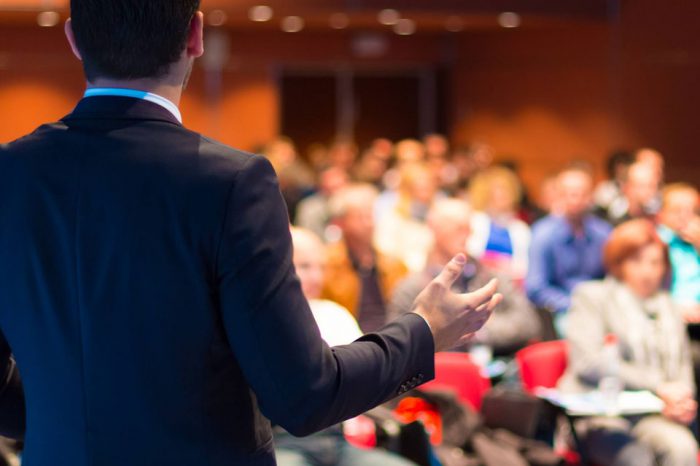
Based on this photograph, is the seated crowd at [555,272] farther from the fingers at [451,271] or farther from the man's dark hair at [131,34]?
the man's dark hair at [131,34]

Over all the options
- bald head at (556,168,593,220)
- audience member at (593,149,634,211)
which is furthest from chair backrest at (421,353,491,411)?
audience member at (593,149,634,211)

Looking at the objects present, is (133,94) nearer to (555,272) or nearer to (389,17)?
(555,272)

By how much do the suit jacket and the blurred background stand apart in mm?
10201

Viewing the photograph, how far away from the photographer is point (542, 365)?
4719mm

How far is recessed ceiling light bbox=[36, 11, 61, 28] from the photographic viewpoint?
39.8 ft

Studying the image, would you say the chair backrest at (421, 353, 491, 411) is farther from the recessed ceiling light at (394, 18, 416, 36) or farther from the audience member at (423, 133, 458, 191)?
the recessed ceiling light at (394, 18, 416, 36)

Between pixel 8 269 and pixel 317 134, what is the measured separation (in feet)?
49.1

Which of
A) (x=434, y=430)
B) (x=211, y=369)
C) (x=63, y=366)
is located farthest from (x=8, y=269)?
(x=434, y=430)

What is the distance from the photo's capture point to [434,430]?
4.41m

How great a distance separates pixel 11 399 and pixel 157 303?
0.35 meters

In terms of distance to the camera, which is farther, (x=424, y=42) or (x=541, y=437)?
(x=424, y=42)

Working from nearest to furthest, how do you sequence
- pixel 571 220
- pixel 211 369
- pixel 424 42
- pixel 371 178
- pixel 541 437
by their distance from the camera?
pixel 211 369 < pixel 541 437 < pixel 571 220 < pixel 371 178 < pixel 424 42

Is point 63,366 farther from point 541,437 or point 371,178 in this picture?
point 371,178

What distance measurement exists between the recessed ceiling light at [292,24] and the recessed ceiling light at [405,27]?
1.20 meters
